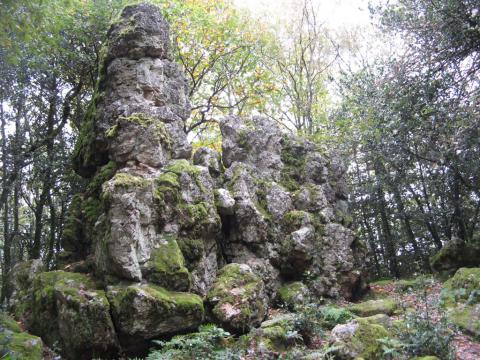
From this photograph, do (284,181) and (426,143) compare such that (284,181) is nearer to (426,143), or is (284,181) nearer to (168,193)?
(426,143)

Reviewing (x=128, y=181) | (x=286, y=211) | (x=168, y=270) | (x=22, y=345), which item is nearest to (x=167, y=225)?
(x=168, y=270)

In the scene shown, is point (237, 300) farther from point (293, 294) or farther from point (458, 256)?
point (458, 256)

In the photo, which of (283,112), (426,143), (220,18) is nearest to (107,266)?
(426,143)

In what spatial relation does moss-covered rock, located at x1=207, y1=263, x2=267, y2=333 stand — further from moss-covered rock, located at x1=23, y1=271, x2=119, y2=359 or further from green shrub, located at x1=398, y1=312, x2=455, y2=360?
green shrub, located at x1=398, y1=312, x2=455, y2=360

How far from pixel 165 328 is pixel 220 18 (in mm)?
15394

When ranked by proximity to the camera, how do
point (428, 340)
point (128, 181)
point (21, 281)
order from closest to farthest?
point (428, 340) → point (128, 181) → point (21, 281)

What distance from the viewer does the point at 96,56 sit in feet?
54.1

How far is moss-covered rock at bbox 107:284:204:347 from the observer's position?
25.4ft

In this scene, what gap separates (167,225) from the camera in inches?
378

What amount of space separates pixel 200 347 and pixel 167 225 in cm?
319

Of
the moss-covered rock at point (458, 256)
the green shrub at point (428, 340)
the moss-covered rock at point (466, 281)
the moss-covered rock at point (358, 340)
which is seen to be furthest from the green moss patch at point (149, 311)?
the moss-covered rock at point (458, 256)

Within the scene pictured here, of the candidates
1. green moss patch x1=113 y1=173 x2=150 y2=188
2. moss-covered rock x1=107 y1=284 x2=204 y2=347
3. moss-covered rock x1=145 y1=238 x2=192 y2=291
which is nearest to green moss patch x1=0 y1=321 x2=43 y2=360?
moss-covered rock x1=107 y1=284 x2=204 y2=347

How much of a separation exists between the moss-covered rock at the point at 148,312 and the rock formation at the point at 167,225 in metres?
0.02

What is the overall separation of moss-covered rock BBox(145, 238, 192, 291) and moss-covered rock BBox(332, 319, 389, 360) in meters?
3.43
